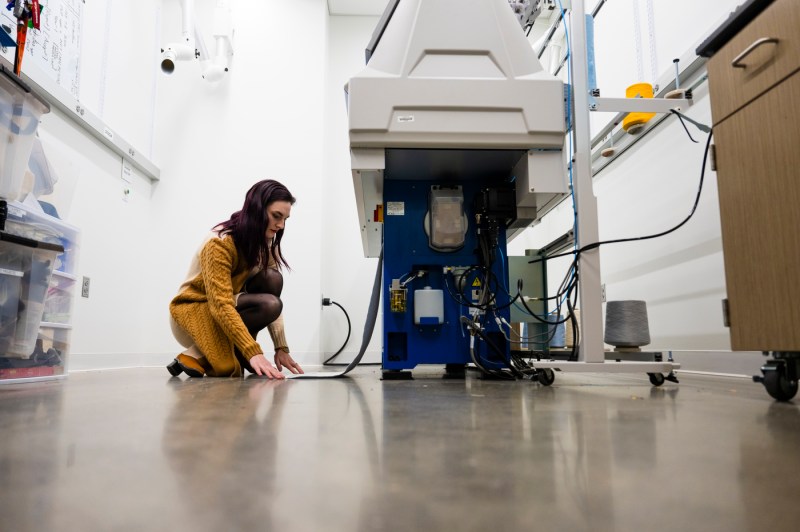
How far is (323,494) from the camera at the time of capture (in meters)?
0.34

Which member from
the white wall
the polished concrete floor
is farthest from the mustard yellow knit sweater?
the white wall

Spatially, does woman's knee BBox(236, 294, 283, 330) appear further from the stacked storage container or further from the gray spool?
the gray spool

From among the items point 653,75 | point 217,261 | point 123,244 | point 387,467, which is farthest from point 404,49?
point 123,244

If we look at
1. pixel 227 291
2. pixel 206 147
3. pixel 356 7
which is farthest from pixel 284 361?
pixel 356 7

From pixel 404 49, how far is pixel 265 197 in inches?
30.1

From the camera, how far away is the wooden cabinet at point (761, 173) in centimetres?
92

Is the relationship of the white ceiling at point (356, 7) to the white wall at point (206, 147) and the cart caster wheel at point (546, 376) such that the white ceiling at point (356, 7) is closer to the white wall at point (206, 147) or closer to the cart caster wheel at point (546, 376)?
the white wall at point (206, 147)

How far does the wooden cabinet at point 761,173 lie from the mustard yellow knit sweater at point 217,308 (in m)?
1.30

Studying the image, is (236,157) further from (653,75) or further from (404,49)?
(653,75)

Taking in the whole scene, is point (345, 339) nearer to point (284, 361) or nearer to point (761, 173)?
point (284, 361)

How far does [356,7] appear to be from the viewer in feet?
13.0

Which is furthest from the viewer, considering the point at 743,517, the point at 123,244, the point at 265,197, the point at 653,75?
the point at 123,244

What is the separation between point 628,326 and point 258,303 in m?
1.36

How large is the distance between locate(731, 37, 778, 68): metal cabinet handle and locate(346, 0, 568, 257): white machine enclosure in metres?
0.40
